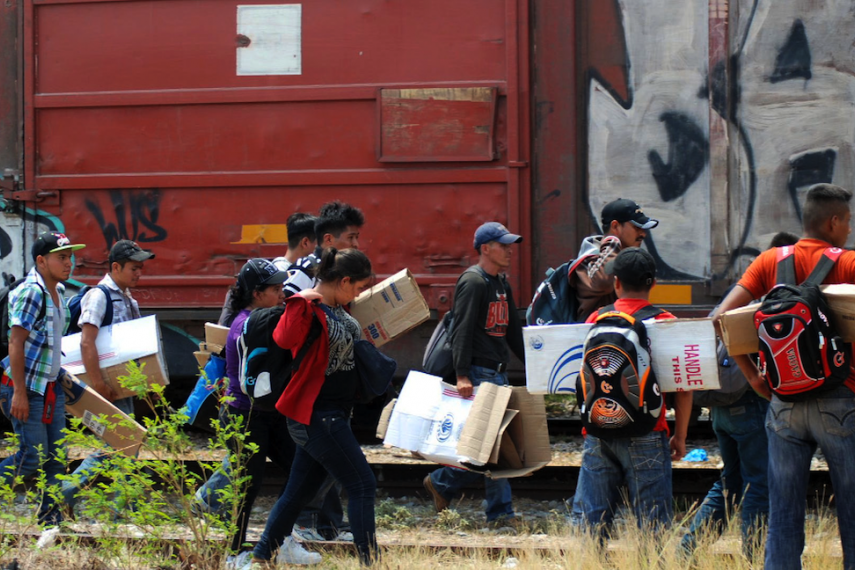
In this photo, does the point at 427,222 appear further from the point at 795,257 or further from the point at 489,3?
the point at 795,257

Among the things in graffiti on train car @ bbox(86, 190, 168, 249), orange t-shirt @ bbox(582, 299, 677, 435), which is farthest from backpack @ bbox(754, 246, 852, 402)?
graffiti on train car @ bbox(86, 190, 168, 249)

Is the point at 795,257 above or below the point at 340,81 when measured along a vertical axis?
below

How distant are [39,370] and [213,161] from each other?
2443 millimetres

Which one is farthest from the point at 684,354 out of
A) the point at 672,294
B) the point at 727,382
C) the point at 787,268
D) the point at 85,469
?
the point at 85,469

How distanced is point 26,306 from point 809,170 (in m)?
4.84

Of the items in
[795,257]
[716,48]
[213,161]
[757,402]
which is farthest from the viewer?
[213,161]

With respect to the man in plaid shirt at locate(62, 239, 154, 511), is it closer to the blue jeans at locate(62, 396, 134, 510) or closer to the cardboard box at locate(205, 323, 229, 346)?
the blue jeans at locate(62, 396, 134, 510)

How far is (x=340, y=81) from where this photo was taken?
6641mm

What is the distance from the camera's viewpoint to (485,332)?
522 centimetres

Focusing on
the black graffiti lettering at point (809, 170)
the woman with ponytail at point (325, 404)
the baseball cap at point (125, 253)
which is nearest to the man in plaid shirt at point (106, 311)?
the baseball cap at point (125, 253)

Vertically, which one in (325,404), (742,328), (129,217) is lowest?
(325,404)

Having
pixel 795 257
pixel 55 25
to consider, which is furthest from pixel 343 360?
pixel 55 25

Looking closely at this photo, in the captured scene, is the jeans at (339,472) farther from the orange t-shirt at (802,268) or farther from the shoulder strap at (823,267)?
the shoulder strap at (823,267)

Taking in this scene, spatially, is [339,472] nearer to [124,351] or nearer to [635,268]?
[635,268]
